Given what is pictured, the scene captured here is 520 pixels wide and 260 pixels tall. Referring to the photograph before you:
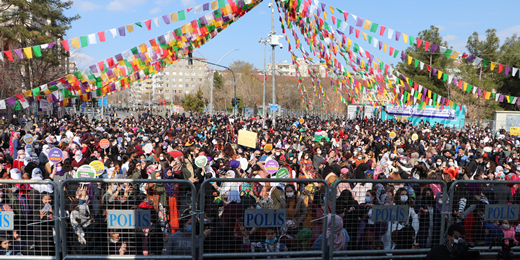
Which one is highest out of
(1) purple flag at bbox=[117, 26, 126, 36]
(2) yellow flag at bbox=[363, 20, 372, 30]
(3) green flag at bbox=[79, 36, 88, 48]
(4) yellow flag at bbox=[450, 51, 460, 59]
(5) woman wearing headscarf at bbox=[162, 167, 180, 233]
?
(2) yellow flag at bbox=[363, 20, 372, 30]

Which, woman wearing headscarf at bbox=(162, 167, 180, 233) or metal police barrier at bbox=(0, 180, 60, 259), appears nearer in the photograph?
metal police barrier at bbox=(0, 180, 60, 259)

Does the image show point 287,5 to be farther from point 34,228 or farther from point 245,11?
point 34,228

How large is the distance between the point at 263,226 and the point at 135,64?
36.2 feet

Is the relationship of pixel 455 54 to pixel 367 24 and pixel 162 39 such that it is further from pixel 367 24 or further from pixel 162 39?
pixel 162 39

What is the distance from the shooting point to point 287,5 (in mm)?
12125

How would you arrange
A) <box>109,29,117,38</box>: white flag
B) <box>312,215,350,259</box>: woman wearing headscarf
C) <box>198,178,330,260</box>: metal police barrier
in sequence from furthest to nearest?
1. <box>109,29,117,38</box>: white flag
2. <box>312,215,350,259</box>: woman wearing headscarf
3. <box>198,178,330,260</box>: metal police barrier

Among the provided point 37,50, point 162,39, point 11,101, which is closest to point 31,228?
point 11,101

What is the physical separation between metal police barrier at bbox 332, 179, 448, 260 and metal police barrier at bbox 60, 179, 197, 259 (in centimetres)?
193

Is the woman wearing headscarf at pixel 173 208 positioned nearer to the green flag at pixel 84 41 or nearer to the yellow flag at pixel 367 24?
the green flag at pixel 84 41

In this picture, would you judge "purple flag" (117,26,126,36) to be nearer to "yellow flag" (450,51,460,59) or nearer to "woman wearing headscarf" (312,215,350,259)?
"woman wearing headscarf" (312,215,350,259)

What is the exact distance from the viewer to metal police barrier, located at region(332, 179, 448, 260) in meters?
4.69

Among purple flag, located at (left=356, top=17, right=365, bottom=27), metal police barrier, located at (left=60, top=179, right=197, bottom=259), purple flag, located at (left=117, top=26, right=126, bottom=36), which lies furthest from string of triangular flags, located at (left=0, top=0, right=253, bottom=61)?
metal police barrier, located at (left=60, top=179, right=197, bottom=259)

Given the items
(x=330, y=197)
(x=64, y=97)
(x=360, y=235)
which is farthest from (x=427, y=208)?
(x=64, y=97)

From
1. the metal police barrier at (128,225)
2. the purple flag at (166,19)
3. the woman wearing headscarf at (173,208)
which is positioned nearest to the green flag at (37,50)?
the purple flag at (166,19)
